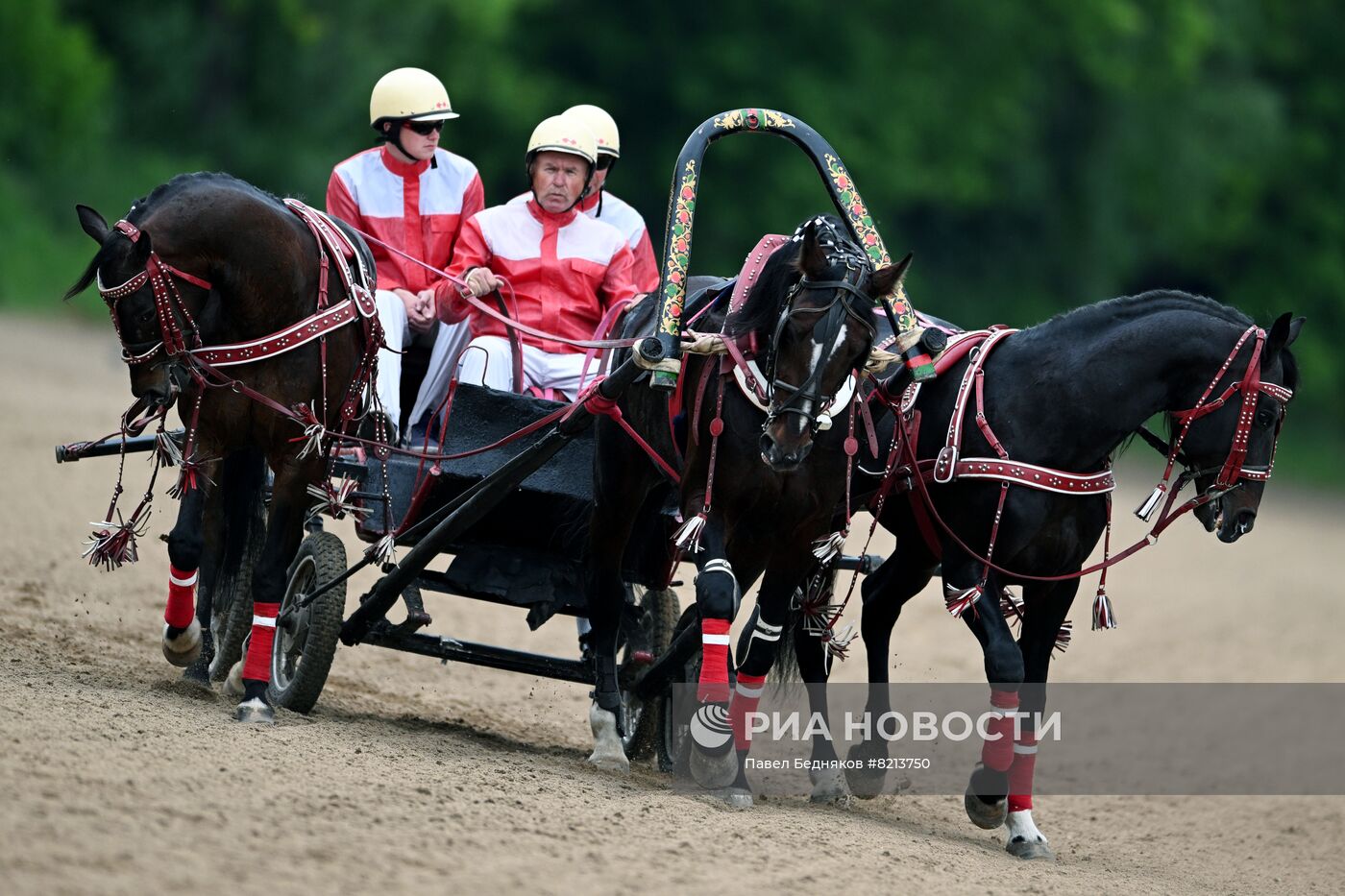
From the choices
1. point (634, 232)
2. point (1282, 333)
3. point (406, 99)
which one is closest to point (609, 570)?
point (634, 232)

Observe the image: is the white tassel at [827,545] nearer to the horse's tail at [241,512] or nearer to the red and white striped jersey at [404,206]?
the red and white striped jersey at [404,206]

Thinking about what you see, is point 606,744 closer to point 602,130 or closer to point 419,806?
point 419,806

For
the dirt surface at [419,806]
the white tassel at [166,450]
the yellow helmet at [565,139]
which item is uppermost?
the yellow helmet at [565,139]

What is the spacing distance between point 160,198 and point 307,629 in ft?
5.28

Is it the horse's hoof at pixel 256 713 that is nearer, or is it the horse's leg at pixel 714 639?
the horse's leg at pixel 714 639

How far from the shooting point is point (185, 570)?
682cm

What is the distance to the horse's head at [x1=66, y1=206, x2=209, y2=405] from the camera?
5996 millimetres

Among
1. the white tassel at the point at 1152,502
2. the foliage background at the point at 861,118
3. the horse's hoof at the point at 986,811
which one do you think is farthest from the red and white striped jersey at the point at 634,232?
the foliage background at the point at 861,118

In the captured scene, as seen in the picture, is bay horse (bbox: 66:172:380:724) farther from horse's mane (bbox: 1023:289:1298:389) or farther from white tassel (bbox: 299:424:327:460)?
horse's mane (bbox: 1023:289:1298:389)

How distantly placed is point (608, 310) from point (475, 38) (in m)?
19.3

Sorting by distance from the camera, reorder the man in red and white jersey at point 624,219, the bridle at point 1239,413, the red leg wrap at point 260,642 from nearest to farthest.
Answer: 1. the bridle at point 1239,413
2. the red leg wrap at point 260,642
3. the man in red and white jersey at point 624,219

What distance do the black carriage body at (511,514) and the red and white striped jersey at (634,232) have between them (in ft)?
2.60

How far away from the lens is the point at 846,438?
6.12 metres

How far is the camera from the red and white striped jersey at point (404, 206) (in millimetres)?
7496
